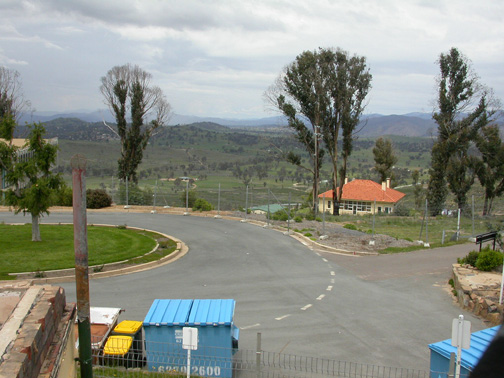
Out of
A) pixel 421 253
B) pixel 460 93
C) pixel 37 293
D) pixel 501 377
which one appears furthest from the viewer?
pixel 460 93

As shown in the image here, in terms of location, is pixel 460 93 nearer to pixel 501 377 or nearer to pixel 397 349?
pixel 397 349

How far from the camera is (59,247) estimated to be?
19.2 meters

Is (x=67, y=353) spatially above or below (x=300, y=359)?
above

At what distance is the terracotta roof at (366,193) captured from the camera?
212 feet

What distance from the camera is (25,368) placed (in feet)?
13.7

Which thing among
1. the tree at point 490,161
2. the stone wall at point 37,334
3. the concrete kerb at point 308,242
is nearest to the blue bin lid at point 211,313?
the stone wall at point 37,334

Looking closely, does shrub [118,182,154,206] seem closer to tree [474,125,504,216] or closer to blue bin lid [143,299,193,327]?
blue bin lid [143,299,193,327]

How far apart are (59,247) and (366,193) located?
173ft

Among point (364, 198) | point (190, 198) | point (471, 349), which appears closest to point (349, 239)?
point (190, 198)

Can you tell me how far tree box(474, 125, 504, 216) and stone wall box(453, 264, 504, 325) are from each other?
1436 inches

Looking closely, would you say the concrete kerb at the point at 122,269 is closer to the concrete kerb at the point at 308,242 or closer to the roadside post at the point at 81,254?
the concrete kerb at the point at 308,242

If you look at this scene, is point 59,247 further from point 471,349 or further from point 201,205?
point 471,349

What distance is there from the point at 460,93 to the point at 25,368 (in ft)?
154

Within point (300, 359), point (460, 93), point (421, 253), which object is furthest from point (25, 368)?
point (460, 93)
